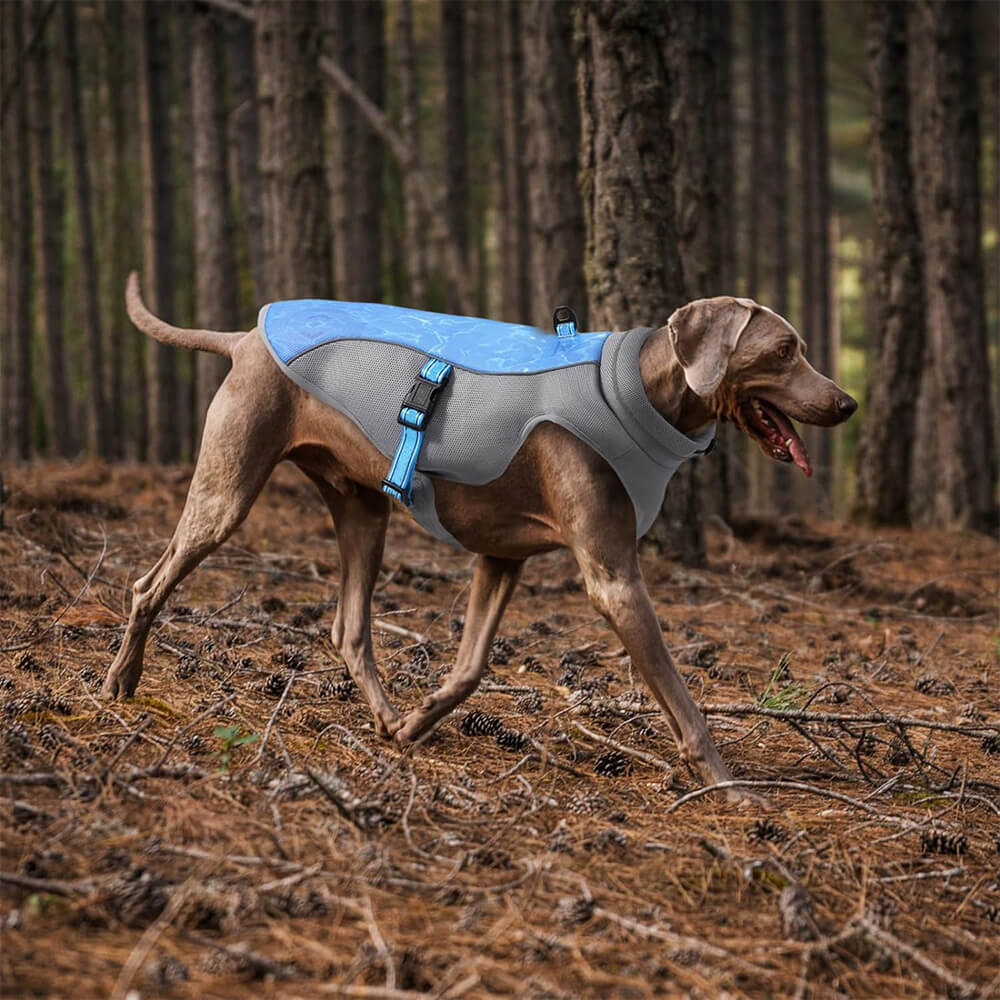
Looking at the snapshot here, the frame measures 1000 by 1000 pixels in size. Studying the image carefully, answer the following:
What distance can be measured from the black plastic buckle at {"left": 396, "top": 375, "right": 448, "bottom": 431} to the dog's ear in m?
0.78

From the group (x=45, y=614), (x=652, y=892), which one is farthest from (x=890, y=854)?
(x=45, y=614)


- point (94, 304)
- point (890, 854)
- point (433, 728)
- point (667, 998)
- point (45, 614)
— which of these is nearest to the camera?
point (667, 998)

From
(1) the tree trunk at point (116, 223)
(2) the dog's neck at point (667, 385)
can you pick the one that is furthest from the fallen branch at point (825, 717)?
(1) the tree trunk at point (116, 223)

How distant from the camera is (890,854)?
353 cm

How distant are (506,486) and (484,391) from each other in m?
0.32

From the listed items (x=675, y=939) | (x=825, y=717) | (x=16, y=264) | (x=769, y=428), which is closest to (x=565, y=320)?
(x=769, y=428)

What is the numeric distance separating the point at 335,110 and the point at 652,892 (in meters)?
17.3

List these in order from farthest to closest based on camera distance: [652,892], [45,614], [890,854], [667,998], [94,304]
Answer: [94,304]
[45,614]
[890,854]
[652,892]
[667,998]

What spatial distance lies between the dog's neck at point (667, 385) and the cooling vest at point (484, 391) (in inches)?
1.9

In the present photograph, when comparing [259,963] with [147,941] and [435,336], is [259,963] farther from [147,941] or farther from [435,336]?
[435,336]

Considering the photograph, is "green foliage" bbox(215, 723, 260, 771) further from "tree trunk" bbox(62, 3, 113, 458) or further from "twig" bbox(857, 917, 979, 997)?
"tree trunk" bbox(62, 3, 113, 458)

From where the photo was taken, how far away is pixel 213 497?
14.5ft

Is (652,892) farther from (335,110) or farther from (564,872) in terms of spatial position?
(335,110)

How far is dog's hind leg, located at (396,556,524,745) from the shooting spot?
4.33m
